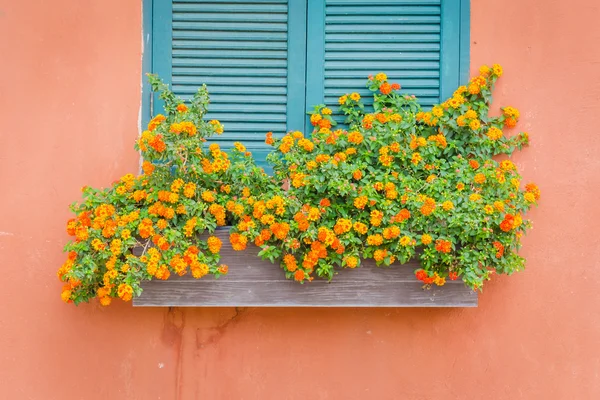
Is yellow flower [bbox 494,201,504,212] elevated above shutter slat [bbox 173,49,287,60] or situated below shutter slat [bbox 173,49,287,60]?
below

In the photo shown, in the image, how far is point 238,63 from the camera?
10.1ft

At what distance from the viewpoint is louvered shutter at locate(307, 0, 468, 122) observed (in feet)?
10.0

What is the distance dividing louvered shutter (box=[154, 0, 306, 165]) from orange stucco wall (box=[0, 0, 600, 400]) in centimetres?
36

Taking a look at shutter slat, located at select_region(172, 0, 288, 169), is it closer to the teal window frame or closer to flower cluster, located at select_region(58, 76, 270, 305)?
the teal window frame

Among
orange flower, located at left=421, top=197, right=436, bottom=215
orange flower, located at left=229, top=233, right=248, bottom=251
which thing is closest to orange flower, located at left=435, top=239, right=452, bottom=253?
orange flower, located at left=421, top=197, right=436, bottom=215

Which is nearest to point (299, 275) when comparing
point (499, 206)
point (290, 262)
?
point (290, 262)

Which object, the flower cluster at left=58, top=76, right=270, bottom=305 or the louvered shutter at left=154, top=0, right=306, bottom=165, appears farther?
the louvered shutter at left=154, top=0, right=306, bottom=165

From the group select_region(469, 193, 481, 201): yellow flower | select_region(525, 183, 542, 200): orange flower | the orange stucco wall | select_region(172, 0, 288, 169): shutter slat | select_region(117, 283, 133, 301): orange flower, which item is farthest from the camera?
select_region(172, 0, 288, 169): shutter slat

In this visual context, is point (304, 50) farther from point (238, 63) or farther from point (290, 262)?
point (290, 262)

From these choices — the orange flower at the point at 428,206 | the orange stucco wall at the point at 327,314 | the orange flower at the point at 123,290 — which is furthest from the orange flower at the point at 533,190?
the orange flower at the point at 123,290

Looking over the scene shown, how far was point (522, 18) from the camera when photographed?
9.90 feet

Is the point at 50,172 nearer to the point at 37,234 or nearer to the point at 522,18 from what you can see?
the point at 37,234

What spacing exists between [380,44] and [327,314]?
1.19 metres

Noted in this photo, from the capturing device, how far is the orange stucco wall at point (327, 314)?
9.71ft
